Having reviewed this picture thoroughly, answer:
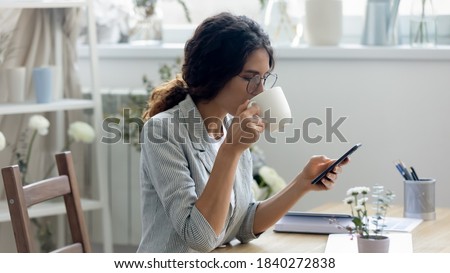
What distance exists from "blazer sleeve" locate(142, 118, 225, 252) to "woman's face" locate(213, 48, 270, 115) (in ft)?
0.40

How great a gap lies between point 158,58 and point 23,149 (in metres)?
0.59

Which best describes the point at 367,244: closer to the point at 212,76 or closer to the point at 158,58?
the point at 212,76

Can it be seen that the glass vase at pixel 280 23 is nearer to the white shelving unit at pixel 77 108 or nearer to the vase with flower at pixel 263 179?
the vase with flower at pixel 263 179

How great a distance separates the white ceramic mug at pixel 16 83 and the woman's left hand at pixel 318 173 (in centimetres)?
141

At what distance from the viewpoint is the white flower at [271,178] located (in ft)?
9.05

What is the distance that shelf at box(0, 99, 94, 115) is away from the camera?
2.83 m

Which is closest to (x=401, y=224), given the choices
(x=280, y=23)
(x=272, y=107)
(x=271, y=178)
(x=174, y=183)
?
(x=272, y=107)

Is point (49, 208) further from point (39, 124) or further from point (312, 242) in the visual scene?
point (312, 242)

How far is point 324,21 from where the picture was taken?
288 centimetres

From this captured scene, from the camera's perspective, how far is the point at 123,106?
3158 millimetres

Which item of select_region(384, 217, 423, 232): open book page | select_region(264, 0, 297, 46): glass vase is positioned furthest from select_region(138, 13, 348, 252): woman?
select_region(264, 0, 297, 46): glass vase

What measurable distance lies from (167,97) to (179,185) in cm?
26

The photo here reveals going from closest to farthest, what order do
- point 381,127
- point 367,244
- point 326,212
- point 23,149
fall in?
point 367,244 < point 326,212 < point 381,127 < point 23,149
